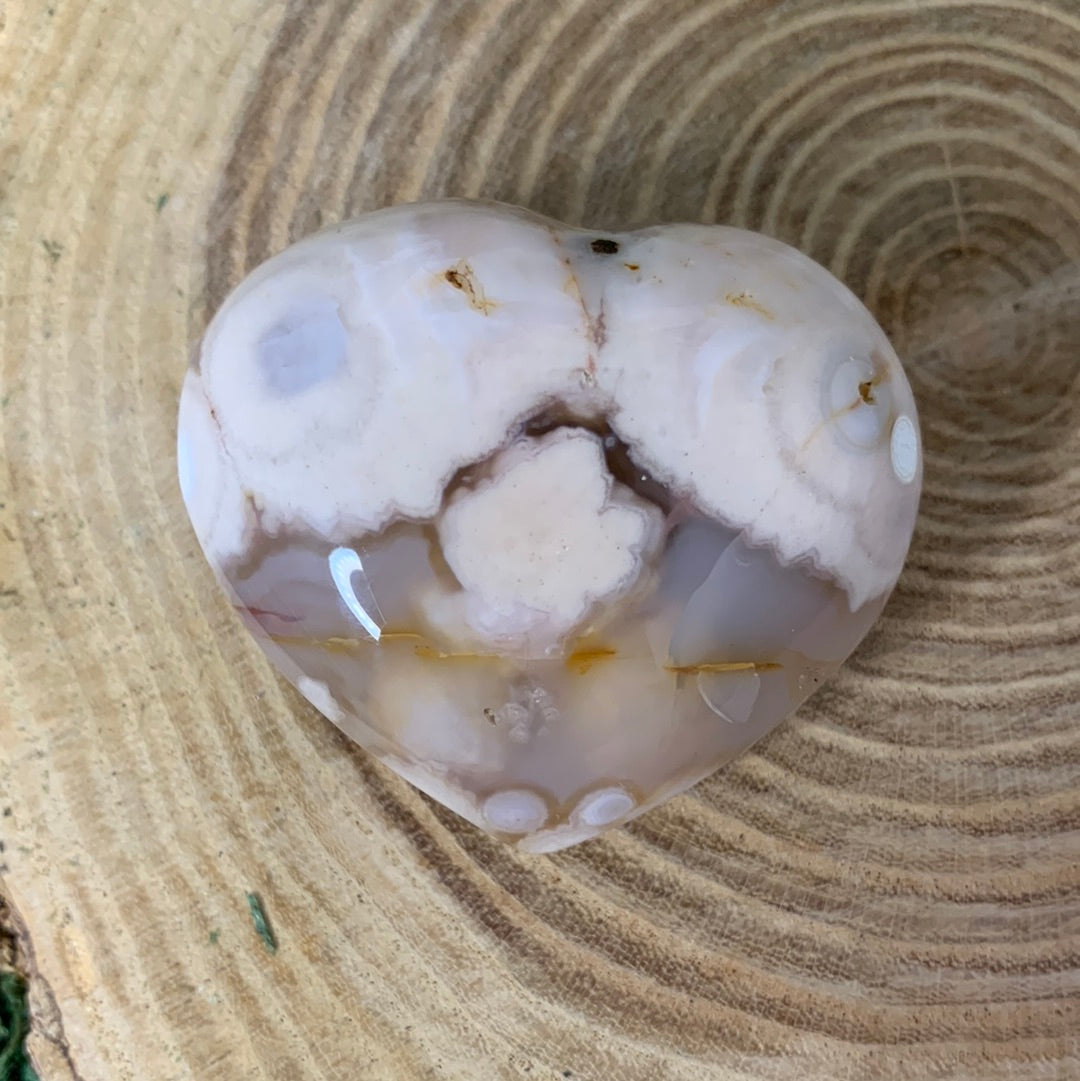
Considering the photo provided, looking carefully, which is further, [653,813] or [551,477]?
[653,813]

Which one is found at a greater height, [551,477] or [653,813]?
Answer: [551,477]

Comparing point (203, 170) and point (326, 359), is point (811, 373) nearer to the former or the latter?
point (326, 359)

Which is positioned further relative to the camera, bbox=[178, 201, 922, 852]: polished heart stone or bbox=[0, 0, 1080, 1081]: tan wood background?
bbox=[0, 0, 1080, 1081]: tan wood background

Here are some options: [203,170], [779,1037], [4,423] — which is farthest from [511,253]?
[779,1037]

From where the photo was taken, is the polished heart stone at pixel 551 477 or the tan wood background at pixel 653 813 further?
the tan wood background at pixel 653 813
